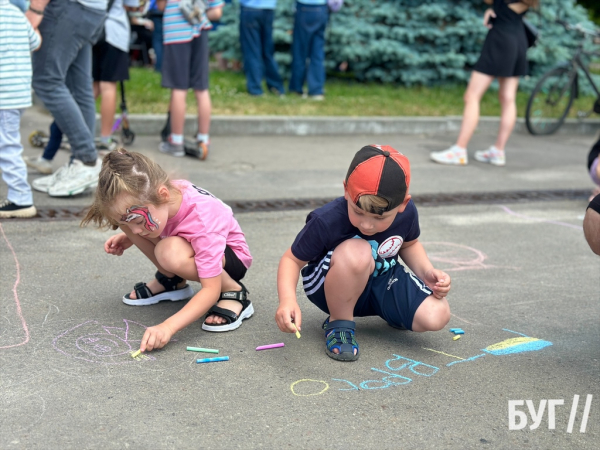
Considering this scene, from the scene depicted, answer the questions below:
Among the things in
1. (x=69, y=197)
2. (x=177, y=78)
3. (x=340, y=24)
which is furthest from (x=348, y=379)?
(x=340, y=24)

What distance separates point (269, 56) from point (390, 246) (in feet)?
21.7

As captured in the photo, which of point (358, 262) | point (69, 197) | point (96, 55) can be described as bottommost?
point (69, 197)

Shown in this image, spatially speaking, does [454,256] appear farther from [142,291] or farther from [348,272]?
[142,291]

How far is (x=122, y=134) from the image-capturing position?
626 centimetres

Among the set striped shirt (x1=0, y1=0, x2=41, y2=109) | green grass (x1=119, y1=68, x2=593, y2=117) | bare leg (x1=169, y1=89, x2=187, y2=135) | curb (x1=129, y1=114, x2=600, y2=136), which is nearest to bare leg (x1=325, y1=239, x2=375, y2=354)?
striped shirt (x1=0, y1=0, x2=41, y2=109)

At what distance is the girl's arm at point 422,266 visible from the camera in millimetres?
2682

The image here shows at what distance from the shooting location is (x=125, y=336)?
279 cm

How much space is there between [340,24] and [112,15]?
197 inches

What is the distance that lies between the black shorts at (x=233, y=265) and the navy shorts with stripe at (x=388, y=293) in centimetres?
30

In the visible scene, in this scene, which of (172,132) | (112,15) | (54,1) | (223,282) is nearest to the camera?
(223,282)

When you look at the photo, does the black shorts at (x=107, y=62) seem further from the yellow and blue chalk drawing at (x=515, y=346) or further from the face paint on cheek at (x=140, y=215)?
the yellow and blue chalk drawing at (x=515, y=346)

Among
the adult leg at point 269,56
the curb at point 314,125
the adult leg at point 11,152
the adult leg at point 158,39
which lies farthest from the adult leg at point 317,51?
the adult leg at point 11,152

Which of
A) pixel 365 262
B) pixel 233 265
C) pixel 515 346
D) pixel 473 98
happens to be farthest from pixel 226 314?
pixel 473 98

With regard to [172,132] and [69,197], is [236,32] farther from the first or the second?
[69,197]
